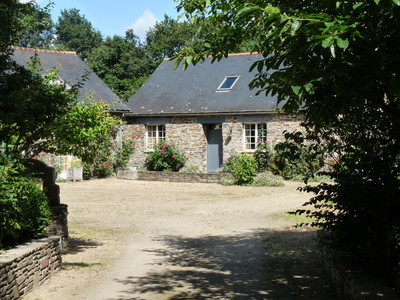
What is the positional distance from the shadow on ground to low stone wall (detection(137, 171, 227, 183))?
407 inches

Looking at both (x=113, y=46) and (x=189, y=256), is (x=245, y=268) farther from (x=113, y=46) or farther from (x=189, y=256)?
(x=113, y=46)

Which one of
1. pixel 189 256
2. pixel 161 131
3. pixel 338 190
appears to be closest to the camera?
pixel 338 190

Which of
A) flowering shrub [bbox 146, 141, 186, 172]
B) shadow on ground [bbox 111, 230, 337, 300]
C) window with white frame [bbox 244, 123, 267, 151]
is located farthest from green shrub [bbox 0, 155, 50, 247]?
flowering shrub [bbox 146, 141, 186, 172]

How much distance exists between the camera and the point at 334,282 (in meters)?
6.20

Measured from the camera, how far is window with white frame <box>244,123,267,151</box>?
21609 mm

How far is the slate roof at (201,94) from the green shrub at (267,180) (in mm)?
3043

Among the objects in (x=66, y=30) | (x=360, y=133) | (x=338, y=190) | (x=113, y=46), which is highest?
(x=66, y=30)

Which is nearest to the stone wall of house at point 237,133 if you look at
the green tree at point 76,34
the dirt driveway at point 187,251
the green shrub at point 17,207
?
the dirt driveway at point 187,251

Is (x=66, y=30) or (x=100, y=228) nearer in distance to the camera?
(x=100, y=228)

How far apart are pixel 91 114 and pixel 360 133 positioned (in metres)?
4.00

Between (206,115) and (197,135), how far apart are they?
1.10 m

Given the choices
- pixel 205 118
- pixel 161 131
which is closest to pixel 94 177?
pixel 161 131

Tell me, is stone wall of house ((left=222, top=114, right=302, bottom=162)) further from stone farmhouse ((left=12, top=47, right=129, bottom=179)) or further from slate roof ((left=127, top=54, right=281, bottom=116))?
stone farmhouse ((left=12, top=47, right=129, bottom=179))

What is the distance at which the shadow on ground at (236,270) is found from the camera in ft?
20.7
